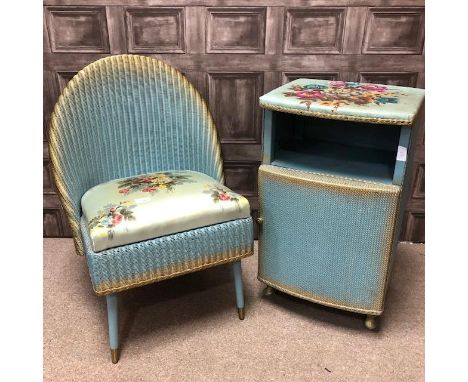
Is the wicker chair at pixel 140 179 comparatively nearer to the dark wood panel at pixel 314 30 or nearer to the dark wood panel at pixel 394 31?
the dark wood panel at pixel 314 30

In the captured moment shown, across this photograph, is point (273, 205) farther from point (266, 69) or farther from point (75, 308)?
point (75, 308)

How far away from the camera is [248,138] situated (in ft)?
5.15

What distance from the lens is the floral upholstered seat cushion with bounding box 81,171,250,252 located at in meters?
1.05

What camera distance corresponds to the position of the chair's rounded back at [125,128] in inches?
47.2

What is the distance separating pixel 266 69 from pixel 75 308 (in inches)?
40.2

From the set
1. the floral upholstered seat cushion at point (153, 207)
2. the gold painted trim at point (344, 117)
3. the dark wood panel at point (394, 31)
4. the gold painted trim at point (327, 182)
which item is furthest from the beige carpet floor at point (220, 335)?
the dark wood panel at point (394, 31)

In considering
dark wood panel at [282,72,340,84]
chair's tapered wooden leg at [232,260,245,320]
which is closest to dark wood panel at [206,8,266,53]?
dark wood panel at [282,72,340,84]

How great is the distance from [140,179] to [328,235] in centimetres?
58

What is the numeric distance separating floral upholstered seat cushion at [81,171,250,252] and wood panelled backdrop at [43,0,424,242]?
0.44 m

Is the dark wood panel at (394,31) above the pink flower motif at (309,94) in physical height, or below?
above

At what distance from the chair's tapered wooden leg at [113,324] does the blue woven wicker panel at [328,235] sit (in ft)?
1.53

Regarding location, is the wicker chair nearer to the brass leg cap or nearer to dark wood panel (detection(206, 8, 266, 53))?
the brass leg cap

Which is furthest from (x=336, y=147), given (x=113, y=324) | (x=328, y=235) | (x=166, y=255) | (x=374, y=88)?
(x=113, y=324)

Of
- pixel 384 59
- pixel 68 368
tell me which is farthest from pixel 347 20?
pixel 68 368
